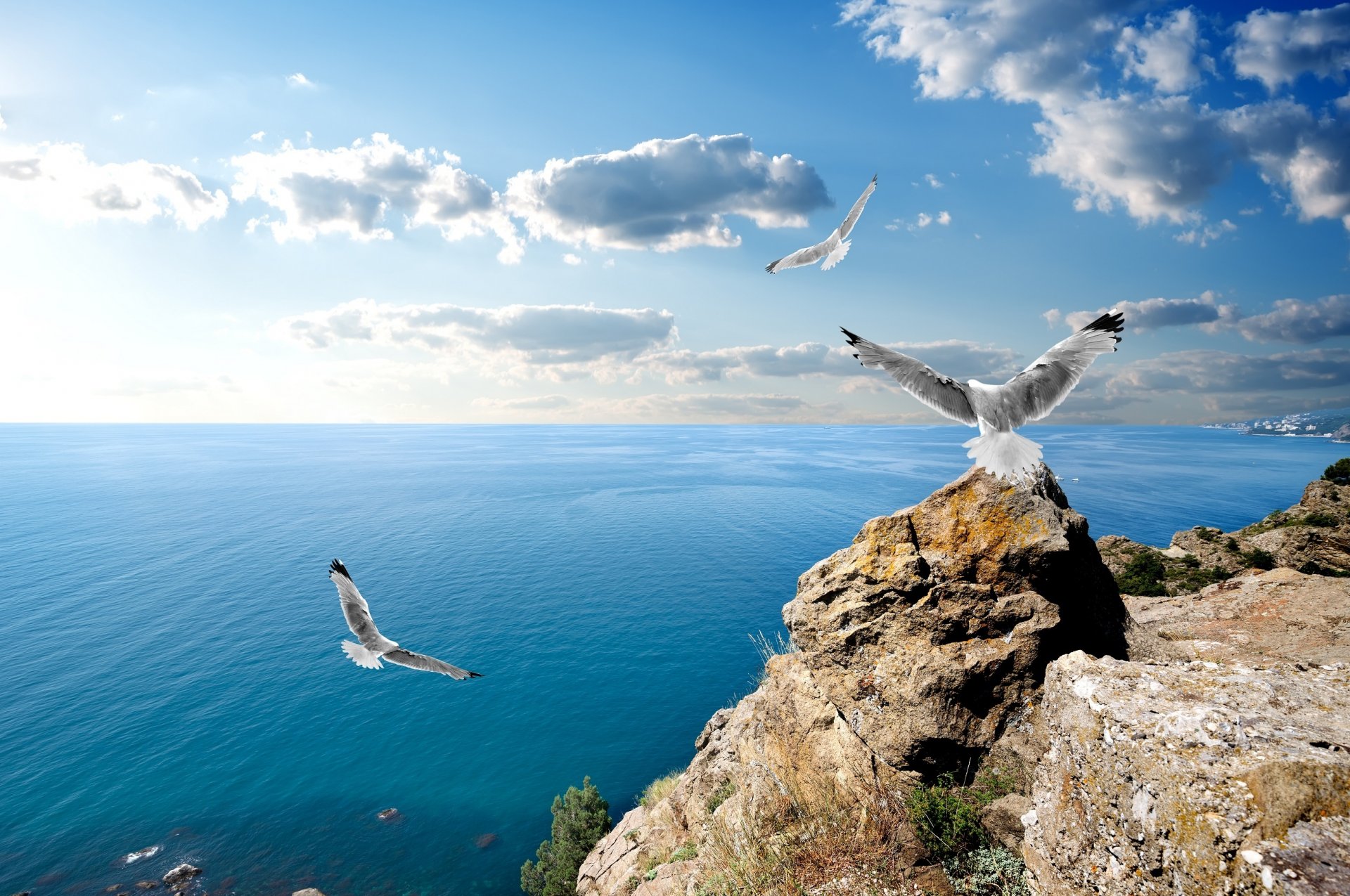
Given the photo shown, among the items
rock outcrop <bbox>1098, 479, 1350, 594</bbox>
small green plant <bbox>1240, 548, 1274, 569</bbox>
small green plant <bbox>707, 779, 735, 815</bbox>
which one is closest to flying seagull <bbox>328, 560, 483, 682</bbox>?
small green plant <bbox>707, 779, 735, 815</bbox>

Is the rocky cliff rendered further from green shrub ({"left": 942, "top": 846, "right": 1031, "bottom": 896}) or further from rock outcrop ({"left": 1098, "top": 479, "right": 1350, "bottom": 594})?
rock outcrop ({"left": 1098, "top": 479, "right": 1350, "bottom": 594})

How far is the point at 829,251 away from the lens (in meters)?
7.87

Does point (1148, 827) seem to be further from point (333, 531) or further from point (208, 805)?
point (333, 531)

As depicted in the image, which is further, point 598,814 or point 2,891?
point 2,891

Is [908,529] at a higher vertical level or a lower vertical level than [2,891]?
higher

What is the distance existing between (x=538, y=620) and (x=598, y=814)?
3576 centimetres

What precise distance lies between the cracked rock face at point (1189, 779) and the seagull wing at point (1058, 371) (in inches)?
111

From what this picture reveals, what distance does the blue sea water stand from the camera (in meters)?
31.0

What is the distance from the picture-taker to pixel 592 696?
Answer: 45.2m

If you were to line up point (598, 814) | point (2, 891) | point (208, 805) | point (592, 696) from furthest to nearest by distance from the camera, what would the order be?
point (592, 696), point (208, 805), point (2, 891), point (598, 814)

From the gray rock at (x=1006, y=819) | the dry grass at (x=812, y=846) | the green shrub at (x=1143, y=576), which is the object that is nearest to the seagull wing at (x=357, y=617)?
the dry grass at (x=812, y=846)

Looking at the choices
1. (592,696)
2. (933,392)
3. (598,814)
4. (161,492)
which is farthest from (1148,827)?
(161,492)

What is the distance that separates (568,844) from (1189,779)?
2469cm

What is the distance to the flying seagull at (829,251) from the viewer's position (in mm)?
7746
